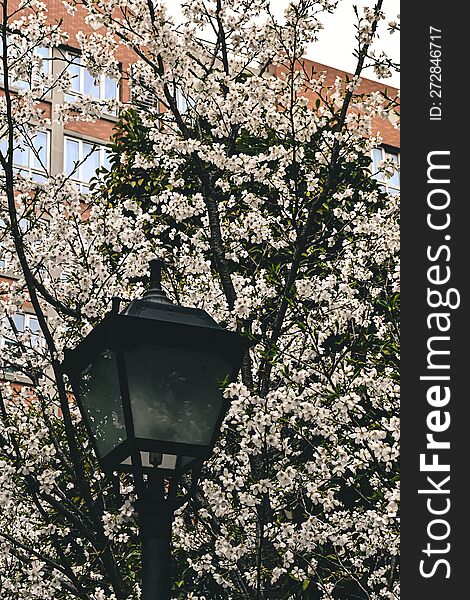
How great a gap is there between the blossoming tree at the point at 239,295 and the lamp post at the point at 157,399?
2347 mm

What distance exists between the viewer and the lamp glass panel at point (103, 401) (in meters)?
4.21

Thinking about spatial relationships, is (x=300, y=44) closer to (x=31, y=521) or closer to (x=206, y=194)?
(x=206, y=194)

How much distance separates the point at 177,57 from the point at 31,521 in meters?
5.51

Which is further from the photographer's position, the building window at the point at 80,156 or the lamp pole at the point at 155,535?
the building window at the point at 80,156

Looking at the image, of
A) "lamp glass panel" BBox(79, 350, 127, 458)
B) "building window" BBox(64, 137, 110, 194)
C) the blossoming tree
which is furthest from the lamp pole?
"building window" BBox(64, 137, 110, 194)

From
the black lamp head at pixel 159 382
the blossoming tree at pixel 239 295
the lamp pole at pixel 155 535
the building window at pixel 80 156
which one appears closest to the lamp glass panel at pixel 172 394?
the black lamp head at pixel 159 382

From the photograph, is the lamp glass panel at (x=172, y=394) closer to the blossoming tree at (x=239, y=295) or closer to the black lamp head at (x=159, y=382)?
the black lamp head at (x=159, y=382)

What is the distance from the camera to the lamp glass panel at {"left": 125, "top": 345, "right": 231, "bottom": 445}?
163 inches

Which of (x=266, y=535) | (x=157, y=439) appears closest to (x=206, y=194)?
(x=266, y=535)

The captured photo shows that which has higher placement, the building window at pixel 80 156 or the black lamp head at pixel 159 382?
the building window at pixel 80 156

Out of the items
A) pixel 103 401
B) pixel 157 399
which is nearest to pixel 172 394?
pixel 157 399

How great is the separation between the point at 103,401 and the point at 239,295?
3.82 metres

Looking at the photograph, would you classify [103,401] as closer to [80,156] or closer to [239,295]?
[239,295]

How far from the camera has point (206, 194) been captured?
27.2 ft
